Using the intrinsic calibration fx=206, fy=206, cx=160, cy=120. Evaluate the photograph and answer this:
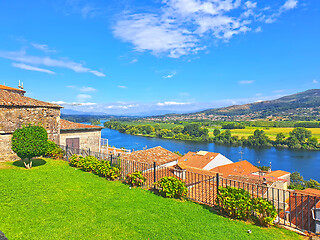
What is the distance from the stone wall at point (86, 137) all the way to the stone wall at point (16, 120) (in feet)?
7.13

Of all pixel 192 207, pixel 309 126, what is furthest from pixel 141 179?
Result: pixel 309 126

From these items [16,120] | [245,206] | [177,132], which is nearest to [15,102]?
[16,120]

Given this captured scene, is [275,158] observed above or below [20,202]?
below

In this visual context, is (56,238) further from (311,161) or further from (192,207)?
(311,161)

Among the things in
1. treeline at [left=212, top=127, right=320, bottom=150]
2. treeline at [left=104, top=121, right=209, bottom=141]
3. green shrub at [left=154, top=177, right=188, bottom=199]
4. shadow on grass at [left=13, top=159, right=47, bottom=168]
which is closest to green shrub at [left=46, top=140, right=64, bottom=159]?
shadow on grass at [left=13, top=159, right=47, bottom=168]

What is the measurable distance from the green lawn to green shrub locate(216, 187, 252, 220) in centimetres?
22

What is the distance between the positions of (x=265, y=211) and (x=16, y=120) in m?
13.0

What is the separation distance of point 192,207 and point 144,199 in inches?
62.3

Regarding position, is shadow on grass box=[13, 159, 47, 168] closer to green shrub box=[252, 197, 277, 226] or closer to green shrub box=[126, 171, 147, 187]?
green shrub box=[126, 171, 147, 187]

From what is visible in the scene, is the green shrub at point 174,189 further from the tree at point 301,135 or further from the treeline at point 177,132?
the tree at point 301,135

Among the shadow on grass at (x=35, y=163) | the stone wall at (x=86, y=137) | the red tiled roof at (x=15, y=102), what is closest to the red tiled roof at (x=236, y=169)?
the stone wall at (x=86, y=137)

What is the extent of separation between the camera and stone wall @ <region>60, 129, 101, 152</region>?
16.2 meters

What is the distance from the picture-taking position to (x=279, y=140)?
8506cm

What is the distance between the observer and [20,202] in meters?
6.06
